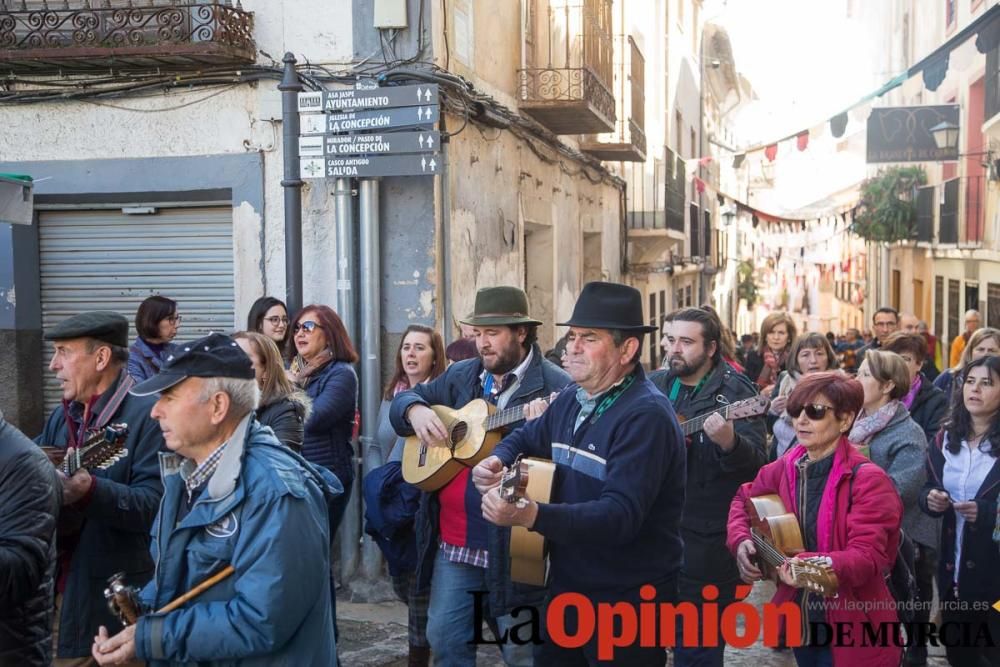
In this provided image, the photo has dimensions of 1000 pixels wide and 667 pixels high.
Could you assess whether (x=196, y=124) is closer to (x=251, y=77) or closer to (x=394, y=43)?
(x=251, y=77)

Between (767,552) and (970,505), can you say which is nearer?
(767,552)

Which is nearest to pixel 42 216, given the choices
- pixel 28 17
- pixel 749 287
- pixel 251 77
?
pixel 28 17

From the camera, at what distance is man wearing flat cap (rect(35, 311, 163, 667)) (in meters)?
3.84

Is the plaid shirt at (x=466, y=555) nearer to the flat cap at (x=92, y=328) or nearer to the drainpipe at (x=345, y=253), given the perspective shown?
the flat cap at (x=92, y=328)

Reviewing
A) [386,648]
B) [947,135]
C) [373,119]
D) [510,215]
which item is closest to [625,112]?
[510,215]

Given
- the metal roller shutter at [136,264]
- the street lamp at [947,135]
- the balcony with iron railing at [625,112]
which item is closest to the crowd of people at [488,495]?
the metal roller shutter at [136,264]

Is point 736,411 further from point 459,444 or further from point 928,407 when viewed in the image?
point 928,407

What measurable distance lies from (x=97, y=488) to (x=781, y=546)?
8.18ft

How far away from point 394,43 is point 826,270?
160 ft

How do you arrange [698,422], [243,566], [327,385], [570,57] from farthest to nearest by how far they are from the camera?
[570,57]
[327,385]
[698,422]
[243,566]

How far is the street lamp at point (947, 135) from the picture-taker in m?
17.9

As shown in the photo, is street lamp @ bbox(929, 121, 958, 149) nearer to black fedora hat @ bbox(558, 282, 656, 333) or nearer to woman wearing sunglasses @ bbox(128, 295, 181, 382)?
woman wearing sunglasses @ bbox(128, 295, 181, 382)

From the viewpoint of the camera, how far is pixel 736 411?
520 centimetres

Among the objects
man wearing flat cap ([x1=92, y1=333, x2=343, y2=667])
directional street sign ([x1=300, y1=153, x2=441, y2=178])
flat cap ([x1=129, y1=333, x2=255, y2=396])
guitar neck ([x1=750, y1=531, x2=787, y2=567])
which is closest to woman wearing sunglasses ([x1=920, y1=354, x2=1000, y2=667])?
guitar neck ([x1=750, y1=531, x2=787, y2=567])
